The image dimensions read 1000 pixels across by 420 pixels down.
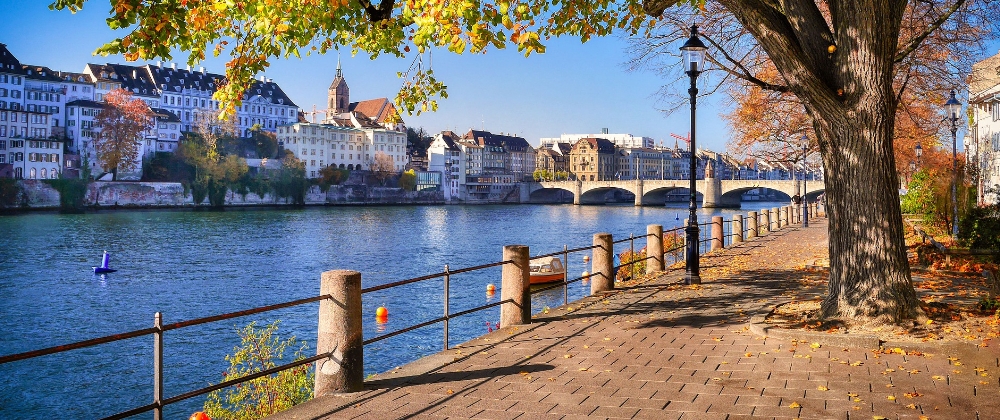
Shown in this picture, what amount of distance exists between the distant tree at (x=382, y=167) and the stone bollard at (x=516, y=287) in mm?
134950

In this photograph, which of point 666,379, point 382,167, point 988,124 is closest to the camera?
point 666,379

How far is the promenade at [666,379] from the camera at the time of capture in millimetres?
6828

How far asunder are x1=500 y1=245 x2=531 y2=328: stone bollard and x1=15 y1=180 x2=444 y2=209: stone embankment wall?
315ft

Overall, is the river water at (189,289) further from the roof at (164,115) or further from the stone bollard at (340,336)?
the roof at (164,115)

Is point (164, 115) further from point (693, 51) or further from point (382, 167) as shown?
point (693, 51)

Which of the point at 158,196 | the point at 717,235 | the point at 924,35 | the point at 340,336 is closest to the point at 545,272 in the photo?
the point at 717,235

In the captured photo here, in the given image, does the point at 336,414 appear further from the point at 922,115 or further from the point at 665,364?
the point at 922,115

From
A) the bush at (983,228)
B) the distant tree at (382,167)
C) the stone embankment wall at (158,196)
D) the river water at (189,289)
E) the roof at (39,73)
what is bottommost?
the river water at (189,289)

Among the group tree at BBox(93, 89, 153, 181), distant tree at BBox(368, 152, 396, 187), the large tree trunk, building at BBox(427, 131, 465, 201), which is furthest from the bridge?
the large tree trunk

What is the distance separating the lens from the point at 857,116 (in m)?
9.97

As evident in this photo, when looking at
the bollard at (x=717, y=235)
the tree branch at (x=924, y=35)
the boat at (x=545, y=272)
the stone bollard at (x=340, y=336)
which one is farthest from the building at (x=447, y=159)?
the stone bollard at (x=340, y=336)

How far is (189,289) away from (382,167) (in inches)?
4646

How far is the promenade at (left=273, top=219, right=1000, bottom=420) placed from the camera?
683cm

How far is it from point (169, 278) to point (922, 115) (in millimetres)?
31088
